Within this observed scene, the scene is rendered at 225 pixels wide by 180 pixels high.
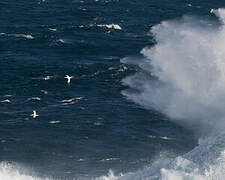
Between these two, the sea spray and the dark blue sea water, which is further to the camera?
the sea spray

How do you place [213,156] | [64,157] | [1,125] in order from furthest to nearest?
[1,125] < [64,157] < [213,156]

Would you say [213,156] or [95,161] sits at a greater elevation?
[213,156]

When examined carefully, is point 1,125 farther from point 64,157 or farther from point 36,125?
point 64,157

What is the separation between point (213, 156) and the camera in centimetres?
13275

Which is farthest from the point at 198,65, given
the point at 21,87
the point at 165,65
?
the point at 21,87

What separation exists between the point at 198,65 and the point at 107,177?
2256 inches

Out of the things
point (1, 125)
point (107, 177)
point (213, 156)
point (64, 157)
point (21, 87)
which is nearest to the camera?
point (213, 156)

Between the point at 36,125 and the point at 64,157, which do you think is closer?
the point at 64,157

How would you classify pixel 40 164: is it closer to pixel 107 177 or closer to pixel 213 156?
pixel 107 177

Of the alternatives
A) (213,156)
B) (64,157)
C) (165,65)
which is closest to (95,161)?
(64,157)

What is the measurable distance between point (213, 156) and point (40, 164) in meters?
40.9

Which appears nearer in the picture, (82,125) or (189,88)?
(82,125)

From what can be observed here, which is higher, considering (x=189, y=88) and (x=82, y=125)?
(x=189, y=88)

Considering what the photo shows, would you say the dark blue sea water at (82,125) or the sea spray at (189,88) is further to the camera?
the sea spray at (189,88)
